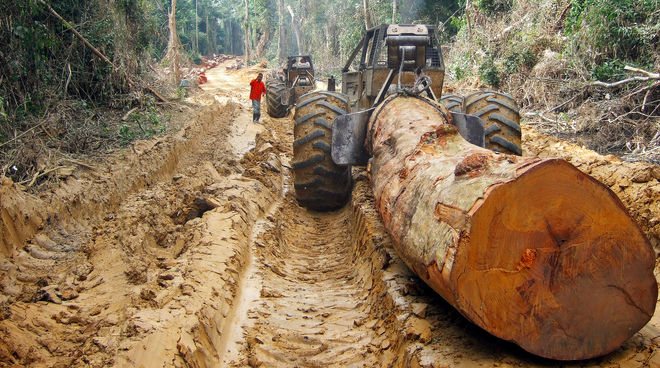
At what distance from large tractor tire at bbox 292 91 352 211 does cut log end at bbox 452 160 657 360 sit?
3582mm

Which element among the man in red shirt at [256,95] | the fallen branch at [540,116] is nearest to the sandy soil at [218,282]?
the fallen branch at [540,116]

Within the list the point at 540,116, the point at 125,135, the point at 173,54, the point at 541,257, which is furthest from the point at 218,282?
the point at 173,54

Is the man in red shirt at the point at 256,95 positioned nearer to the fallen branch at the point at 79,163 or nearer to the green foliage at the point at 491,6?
the fallen branch at the point at 79,163

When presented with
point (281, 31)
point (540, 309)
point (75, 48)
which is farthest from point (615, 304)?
point (281, 31)

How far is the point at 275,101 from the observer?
44.6 ft

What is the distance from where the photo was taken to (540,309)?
7.52ft

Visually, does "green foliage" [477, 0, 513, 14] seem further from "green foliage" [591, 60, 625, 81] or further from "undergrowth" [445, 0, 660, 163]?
"green foliage" [591, 60, 625, 81]

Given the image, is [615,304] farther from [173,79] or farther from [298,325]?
[173,79]

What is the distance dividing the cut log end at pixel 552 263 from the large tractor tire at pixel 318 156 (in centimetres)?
358

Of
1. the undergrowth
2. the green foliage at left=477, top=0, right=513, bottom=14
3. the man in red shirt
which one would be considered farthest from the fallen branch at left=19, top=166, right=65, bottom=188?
the green foliage at left=477, top=0, right=513, bottom=14

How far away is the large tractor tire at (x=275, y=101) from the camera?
13.6m

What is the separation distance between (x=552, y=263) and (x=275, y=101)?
11946 mm

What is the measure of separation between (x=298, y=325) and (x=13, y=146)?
4.28 m

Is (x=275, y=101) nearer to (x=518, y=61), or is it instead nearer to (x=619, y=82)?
(x=518, y=61)
